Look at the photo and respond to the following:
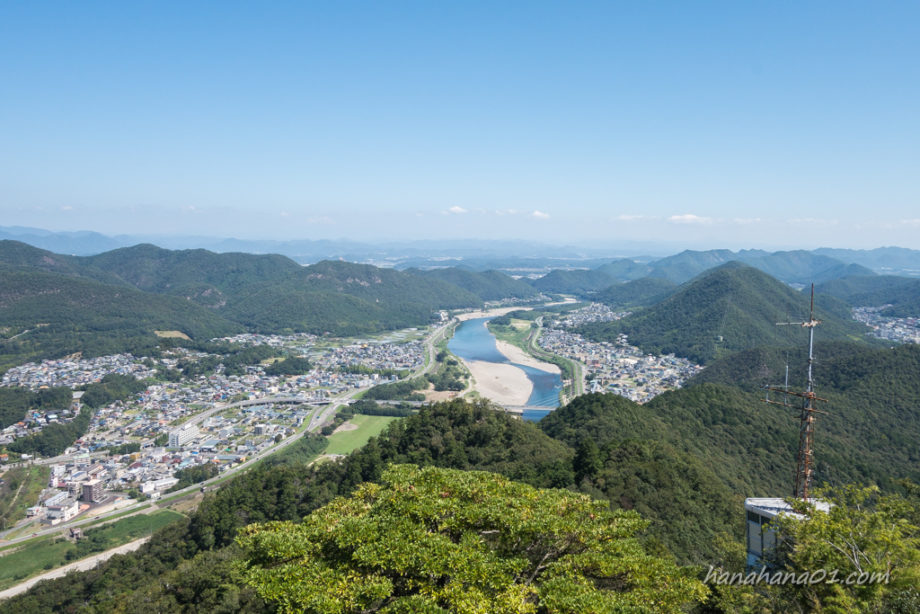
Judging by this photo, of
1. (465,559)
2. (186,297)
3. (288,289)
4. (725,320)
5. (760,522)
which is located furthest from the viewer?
(288,289)

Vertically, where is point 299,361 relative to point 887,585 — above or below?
below

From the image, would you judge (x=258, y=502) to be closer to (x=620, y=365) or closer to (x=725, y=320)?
(x=620, y=365)

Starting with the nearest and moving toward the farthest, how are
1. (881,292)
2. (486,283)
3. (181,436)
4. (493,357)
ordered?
(181,436) < (493,357) < (881,292) < (486,283)

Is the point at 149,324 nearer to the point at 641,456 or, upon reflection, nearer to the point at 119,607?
the point at 119,607

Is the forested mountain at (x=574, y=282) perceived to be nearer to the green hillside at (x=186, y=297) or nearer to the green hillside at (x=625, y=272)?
the green hillside at (x=186, y=297)

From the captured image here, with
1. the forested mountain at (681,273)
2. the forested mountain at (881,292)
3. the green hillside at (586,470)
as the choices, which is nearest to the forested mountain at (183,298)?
the forested mountain at (681,273)

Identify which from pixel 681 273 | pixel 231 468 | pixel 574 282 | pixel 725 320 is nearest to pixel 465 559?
pixel 231 468

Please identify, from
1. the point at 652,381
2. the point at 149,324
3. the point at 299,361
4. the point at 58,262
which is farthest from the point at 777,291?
the point at 58,262
